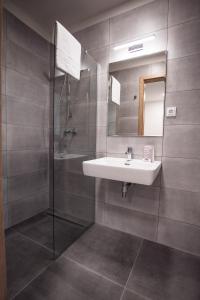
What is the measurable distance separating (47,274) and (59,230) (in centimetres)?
35

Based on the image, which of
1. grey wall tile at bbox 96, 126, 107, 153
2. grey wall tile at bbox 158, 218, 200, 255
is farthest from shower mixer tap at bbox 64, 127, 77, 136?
grey wall tile at bbox 158, 218, 200, 255

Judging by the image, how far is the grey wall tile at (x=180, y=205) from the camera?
4.89 ft

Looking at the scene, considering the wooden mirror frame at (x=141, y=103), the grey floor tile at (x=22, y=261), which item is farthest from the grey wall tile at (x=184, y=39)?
the grey floor tile at (x=22, y=261)

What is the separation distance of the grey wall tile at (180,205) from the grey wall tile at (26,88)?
1.94 m

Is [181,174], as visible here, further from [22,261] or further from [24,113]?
[24,113]

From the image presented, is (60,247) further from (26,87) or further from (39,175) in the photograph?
(26,87)

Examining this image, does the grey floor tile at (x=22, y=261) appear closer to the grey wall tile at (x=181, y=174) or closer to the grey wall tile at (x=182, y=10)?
the grey wall tile at (x=181, y=174)

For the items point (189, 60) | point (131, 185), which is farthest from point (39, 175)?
point (189, 60)

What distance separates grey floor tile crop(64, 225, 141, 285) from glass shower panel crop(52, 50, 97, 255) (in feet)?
0.40

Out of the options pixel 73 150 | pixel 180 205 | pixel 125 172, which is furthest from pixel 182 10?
pixel 180 205

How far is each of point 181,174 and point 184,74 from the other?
0.94 m

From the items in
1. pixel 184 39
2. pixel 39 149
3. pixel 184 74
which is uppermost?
pixel 184 39

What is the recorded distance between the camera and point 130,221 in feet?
5.92

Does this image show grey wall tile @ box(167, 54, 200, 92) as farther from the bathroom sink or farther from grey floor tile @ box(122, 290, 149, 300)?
grey floor tile @ box(122, 290, 149, 300)
